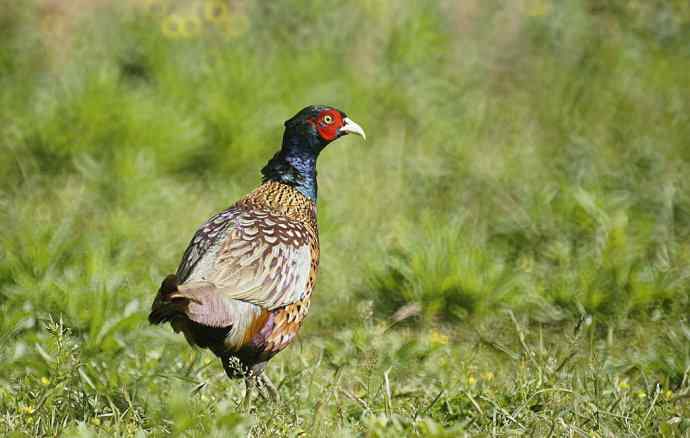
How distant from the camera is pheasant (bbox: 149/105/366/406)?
2865mm

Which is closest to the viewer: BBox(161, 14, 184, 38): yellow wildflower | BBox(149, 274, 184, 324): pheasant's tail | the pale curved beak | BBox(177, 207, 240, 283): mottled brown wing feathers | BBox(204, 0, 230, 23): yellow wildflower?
BBox(149, 274, 184, 324): pheasant's tail

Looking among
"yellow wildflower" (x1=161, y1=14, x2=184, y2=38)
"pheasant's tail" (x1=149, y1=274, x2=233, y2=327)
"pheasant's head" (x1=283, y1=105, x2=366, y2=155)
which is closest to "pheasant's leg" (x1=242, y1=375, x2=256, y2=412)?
"pheasant's tail" (x1=149, y1=274, x2=233, y2=327)

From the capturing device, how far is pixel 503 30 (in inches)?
256

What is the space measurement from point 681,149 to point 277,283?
10.2 ft

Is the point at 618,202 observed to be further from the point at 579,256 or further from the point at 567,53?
the point at 567,53

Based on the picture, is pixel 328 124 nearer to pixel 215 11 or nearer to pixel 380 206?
pixel 380 206

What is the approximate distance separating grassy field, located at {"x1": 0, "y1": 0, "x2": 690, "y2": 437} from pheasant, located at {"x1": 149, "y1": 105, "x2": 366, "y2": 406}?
17cm

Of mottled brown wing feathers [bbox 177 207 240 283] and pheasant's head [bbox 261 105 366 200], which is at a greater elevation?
pheasant's head [bbox 261 105 366 200]

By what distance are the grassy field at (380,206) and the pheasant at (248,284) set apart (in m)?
0.17

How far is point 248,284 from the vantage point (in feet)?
10.0

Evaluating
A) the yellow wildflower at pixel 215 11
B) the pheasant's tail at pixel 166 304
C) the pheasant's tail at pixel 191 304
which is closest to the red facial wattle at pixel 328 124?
the pheasant's tail at pixel 191 304

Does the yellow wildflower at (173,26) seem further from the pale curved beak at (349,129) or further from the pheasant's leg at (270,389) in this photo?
the pheasant's leg at (270,389)

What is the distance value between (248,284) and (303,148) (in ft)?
2.60

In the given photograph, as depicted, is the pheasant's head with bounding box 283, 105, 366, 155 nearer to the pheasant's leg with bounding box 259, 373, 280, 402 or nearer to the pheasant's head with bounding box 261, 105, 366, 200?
the pheasant's head with bounding box 261, 105, 366, 200
